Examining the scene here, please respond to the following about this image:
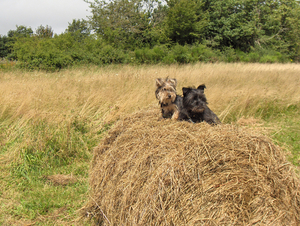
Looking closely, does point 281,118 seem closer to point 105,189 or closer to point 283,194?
point 283,194

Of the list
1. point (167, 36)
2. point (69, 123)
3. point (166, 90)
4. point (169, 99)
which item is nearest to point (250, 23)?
point (167, 36)

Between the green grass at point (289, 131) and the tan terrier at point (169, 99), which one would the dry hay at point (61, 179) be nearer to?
the tan terrier at point (169, 99)

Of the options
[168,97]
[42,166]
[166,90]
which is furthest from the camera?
[42,166]

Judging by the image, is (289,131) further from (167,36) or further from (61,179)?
(167,36)

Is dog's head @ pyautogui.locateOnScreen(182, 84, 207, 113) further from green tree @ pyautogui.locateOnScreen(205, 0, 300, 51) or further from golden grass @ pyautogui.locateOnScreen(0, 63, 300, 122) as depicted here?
green tree @ pyautogui.locateOnScreen(205, 0, 300, 51)

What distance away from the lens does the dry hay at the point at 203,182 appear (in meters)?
2.33

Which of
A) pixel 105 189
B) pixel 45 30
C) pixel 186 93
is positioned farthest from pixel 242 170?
pixel 45 30

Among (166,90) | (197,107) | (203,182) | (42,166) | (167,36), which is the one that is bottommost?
(42,166)

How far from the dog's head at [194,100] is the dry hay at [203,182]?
1.03 m

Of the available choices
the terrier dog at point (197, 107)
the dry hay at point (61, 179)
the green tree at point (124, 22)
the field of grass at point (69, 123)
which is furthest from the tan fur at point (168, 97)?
the green tree at point (124, 22)

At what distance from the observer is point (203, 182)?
2.43 metres

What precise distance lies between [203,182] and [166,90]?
2.60m

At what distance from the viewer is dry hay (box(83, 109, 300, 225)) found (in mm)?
2334

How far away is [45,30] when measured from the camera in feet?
179
